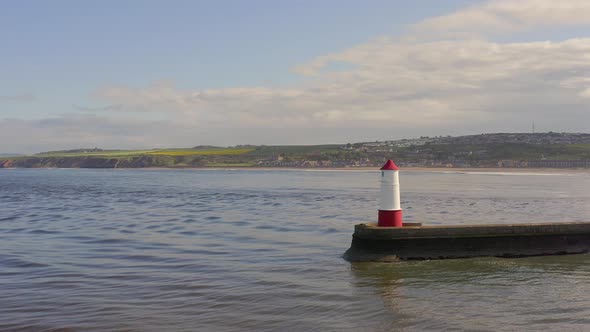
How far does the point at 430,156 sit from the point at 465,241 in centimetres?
12250

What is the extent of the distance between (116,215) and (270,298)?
54.5 feet

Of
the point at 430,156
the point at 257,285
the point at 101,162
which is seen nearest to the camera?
the point at 257,285

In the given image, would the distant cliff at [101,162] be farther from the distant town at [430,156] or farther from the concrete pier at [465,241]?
the concrete pier at [465,241]

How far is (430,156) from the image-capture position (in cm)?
13200

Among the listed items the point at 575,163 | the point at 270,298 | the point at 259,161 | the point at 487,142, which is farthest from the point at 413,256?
the point at 487,142

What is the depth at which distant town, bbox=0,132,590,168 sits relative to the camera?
371 ft

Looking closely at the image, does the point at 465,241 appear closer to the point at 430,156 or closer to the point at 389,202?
the point at 389,202

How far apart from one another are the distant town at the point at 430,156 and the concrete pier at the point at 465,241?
9392 centimetres

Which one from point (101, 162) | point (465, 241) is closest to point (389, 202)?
point (465, 241)

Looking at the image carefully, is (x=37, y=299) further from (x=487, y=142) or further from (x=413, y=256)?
(x=487, y=142)

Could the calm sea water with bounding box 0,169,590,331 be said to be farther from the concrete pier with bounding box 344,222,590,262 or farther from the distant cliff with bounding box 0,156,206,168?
the distant cliff with bounding box 0,156,206,168

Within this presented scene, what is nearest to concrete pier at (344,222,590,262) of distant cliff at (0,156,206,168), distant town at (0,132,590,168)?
distant town at (0,132,590,168)

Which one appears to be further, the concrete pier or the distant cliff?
the distant cliff

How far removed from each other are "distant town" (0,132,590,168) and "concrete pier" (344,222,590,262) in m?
93.9
